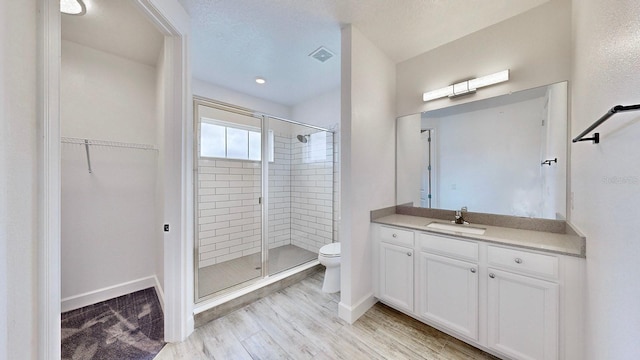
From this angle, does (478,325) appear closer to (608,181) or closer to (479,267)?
(479,267)

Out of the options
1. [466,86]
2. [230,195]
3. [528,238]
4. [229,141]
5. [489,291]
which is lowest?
[489,291]

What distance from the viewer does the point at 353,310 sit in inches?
77.2

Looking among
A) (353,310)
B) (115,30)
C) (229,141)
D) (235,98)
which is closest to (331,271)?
(353,310)

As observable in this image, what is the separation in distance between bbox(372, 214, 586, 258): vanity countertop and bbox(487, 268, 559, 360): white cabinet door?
208 millimetres

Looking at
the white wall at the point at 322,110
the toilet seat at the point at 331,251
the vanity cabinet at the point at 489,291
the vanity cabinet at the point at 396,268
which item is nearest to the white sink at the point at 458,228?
the vanity cabinet at the point at 489,291

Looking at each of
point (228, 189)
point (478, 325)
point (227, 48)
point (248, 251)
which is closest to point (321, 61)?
point (227, 48)

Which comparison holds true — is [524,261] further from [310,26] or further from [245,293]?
[310,26]

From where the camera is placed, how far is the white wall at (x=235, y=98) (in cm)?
307

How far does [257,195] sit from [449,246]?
86.2 inches

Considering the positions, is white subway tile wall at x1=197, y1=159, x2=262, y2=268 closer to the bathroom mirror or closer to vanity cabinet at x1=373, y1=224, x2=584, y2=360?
vanity cabinet at x1=373, y1=224, x2=584, y2=360

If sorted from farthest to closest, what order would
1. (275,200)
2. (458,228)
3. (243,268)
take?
(275,200)
(243,268)
(458,228)

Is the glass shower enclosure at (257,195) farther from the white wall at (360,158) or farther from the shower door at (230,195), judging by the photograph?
the white wall at (360,158)

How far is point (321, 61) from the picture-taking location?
256cm

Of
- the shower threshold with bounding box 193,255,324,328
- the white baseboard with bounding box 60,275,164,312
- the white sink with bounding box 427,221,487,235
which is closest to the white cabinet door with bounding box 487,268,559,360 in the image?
the white sink with bounding box 427,221,487,235
